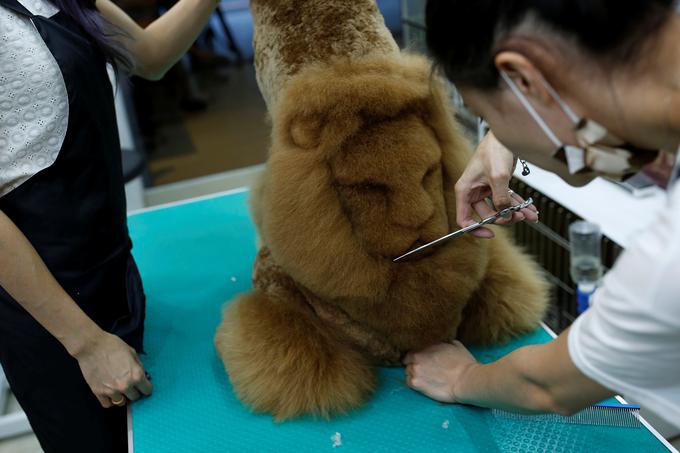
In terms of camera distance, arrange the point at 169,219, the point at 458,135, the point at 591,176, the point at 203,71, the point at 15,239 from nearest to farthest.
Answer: the point at 591,176
the point at 15,239
the point at 458,135
the point at 169,219
the point at 203,71

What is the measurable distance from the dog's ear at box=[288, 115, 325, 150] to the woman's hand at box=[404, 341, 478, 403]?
14.1 inches

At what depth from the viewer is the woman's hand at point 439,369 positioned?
932 mm

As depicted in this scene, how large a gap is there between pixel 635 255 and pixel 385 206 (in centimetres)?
42

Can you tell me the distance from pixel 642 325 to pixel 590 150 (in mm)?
161

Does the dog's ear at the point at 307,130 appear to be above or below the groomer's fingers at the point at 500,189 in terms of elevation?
above

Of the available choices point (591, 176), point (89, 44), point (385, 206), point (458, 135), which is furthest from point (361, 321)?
point (89, 44)

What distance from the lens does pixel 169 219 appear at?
1.60 m

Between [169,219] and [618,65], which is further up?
[618,65]

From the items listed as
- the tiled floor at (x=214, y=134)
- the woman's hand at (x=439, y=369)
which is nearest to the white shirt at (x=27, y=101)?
the woman's hand at (x=439, y=369)

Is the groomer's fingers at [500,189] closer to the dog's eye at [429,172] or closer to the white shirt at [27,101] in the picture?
the dog's eye at [429,172]

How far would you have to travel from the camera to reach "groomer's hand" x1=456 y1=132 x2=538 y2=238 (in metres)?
0.87

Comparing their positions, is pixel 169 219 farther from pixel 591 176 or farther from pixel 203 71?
pixel 203 71

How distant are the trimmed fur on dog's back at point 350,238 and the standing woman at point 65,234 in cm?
19

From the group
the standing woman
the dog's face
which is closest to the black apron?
the standing woman
